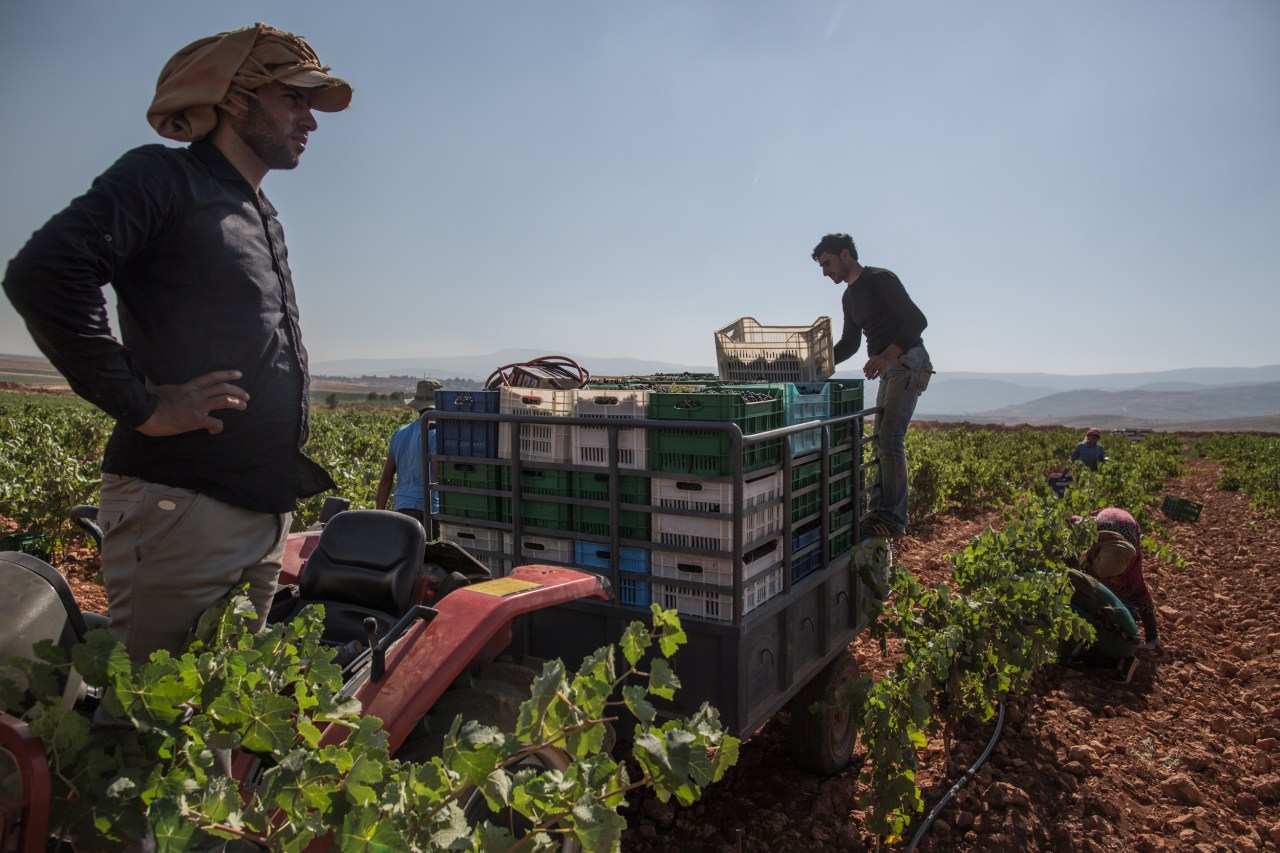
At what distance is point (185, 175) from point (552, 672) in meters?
1.50

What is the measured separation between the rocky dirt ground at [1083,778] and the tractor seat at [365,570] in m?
1.38

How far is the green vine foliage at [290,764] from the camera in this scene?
125 centimetres

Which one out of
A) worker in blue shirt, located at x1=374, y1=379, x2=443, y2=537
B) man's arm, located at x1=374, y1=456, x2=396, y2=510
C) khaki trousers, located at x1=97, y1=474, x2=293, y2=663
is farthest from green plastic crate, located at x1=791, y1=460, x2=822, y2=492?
man's arm, located at x1=374, y1=456, x2=396, y2=510

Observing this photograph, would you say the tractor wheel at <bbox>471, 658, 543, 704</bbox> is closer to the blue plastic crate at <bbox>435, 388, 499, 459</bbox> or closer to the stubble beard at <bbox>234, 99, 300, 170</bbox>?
the blue plastic crate at <bbox>435, 388, 499, 459</bbox>

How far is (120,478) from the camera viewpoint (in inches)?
75.7

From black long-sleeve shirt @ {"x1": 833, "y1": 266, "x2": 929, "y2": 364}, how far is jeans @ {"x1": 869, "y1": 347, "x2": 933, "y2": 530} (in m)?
0.15

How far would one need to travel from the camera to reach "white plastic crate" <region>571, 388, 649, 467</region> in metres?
2.95

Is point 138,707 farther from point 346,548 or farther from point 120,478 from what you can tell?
point 346,548

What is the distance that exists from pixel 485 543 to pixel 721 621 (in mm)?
1218

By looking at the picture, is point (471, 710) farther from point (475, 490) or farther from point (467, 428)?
point (467, 428)

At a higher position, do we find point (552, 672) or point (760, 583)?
point (552, 672)

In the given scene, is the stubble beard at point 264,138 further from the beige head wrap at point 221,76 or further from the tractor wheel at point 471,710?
the tractor wheel at point 471,710

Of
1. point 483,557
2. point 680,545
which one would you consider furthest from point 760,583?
point 483,557

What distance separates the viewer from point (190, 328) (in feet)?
6.27
